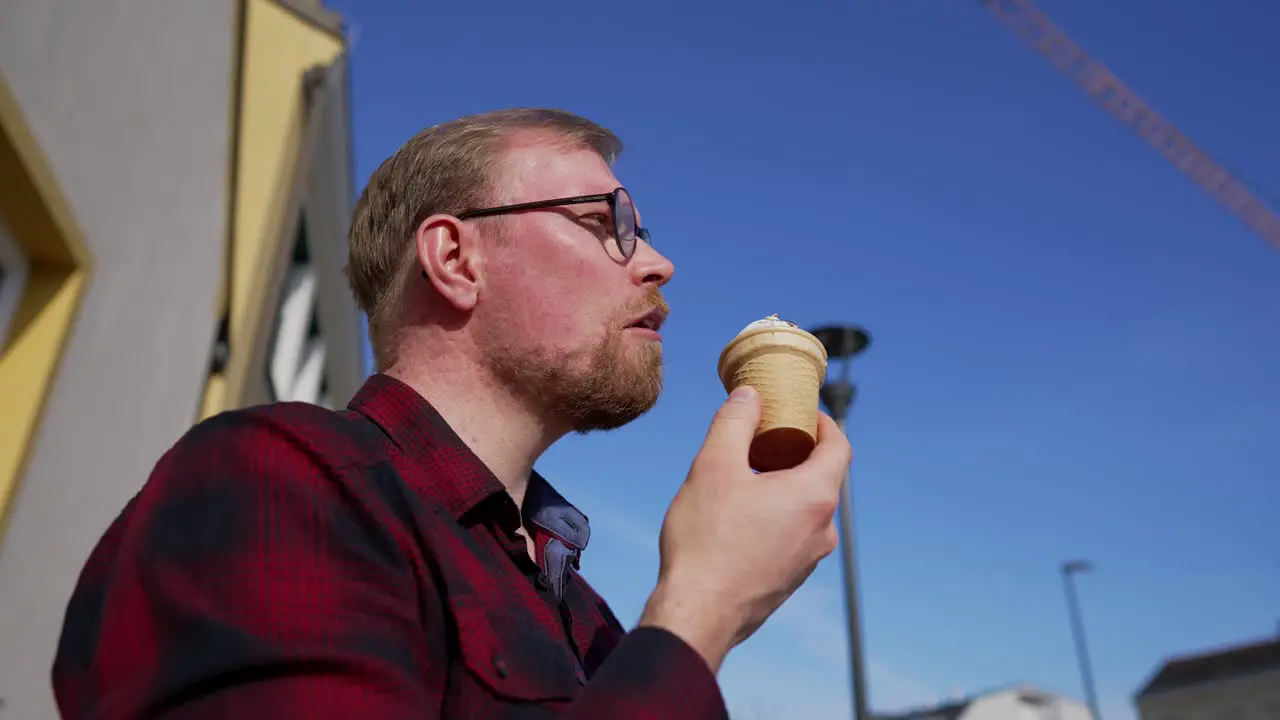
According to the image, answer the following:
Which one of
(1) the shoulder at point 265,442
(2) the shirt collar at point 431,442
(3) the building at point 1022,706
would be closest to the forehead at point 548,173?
(2) the shirt collar at point 431,442

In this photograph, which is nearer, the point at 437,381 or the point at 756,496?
the point at 756,496

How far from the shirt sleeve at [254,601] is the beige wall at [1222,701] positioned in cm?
4760

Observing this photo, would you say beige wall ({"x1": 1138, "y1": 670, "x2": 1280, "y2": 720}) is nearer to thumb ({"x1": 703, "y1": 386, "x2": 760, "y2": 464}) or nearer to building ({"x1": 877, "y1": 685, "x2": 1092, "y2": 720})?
building ({"x1": 877, "y1": 685, "x2": 1092, "y2": 720})

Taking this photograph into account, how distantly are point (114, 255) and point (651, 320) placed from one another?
11.0 feet

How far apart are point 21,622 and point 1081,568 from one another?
39921 mm

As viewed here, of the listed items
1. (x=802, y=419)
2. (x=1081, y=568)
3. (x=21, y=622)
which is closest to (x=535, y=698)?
(x=802, y=419)

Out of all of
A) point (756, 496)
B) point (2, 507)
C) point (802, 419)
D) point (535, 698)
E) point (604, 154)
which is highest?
point (604, 154)

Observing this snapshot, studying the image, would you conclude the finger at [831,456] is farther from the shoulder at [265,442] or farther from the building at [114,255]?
the building at [114,255]

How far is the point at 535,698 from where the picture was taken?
1.40 meters

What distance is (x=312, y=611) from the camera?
121 centimetres

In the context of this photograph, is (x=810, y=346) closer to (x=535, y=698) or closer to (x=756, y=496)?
(x=756, y=496)

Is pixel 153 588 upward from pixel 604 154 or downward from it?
downward

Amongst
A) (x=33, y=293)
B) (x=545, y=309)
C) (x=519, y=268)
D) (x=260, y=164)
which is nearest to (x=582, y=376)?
(x=545, y=309)

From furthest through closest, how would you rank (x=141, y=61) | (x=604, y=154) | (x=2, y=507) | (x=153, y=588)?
(x=141, y=61) < (x=2, y=507) < (x=604, y=154) < (x=153, y=588)
